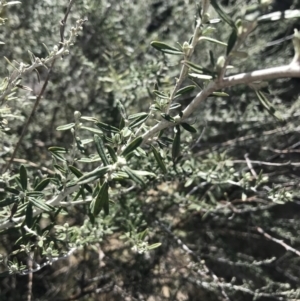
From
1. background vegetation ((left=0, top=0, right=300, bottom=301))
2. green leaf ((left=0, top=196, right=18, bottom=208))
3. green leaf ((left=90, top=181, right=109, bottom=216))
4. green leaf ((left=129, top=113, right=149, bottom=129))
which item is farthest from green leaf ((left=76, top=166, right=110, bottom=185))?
background vegetation ((left=0, top=0, right=300, bottom=301))

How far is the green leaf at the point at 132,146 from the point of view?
87 centimetres

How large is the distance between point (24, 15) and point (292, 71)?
1.66m

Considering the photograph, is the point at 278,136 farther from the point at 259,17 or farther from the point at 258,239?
the point at 259,17

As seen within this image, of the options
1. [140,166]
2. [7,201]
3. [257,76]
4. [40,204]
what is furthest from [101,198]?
[140,166]

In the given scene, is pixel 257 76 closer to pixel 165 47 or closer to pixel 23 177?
pixel 165 47

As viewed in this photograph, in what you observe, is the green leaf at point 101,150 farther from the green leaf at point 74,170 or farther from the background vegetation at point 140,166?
the background vegetation at point 140,166

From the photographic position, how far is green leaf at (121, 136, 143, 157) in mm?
866

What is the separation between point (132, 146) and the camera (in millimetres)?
873

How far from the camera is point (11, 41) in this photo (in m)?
1.91

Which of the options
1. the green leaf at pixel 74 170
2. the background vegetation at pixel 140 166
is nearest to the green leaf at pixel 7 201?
the green leaf at pixel 74 170

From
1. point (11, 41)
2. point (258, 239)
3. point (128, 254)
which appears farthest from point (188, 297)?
point (11, 41)

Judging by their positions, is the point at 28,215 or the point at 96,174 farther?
the point at 28,215

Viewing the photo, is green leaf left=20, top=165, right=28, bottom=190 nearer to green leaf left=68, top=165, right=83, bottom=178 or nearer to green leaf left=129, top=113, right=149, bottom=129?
green leaf left=68, top=165, right=83, bottom=178

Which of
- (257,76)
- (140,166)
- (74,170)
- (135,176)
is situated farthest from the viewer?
(140,166)
